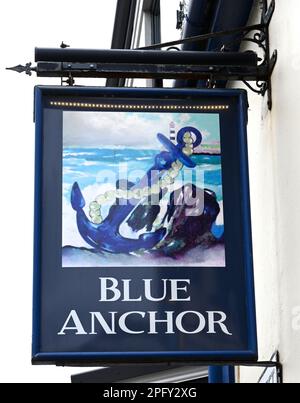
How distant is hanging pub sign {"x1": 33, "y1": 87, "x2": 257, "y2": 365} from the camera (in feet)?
17.0

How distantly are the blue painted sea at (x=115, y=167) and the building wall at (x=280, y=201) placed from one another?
37cm

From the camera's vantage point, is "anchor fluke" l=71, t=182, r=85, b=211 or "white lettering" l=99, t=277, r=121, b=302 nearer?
"white lettering" l=99, t=277, r=121, b=302

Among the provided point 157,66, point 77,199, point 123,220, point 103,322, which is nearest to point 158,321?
point 103,322

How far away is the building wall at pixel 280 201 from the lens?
5379 mm

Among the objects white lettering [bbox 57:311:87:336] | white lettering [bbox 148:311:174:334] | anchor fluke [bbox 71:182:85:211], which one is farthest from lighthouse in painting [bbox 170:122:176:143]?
white lettering [bbox 57:311:87:336]

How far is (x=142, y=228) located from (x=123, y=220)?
102 mm

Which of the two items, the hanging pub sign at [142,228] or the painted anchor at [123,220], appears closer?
the hanging pub sign at [142,228]

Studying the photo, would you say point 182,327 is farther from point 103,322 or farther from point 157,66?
point 157,66

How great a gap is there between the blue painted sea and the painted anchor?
0.04 m

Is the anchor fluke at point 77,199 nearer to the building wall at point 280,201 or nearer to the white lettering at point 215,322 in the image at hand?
the white lettering at point 215,322

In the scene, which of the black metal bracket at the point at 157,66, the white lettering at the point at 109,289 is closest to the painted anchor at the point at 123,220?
the white lettering at the point at 109,289

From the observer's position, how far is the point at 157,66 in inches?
238

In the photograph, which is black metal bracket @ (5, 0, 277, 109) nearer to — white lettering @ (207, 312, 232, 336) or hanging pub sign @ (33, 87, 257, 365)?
hanging pub sign @ (33, 87, 257, 365)

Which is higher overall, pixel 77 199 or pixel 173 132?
pixel 173 132
